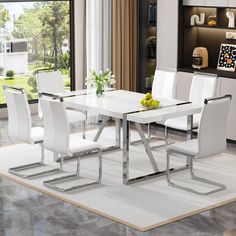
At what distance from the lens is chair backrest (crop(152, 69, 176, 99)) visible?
28.7ft

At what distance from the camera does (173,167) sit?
314 inches

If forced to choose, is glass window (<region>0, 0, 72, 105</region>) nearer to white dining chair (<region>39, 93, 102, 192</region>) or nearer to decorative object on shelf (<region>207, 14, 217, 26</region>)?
decorative object on shelf (<region>207, 14, 217, 26</region>)

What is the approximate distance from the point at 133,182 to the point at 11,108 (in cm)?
159

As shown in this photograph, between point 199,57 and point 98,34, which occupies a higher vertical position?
point 98,34

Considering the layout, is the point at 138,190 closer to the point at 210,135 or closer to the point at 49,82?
the point at 210,135

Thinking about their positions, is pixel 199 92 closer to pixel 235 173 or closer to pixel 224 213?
pixel 235 173

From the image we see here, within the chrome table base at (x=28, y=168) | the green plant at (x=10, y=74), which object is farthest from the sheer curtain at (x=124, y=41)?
the chrome table base at (x=28, y=168)

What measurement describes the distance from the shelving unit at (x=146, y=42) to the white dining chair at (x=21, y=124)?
2.93 metres

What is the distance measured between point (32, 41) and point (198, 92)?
339cm

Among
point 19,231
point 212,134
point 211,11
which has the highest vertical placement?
point 211,11

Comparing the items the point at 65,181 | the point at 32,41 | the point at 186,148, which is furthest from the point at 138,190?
the point at 32,41

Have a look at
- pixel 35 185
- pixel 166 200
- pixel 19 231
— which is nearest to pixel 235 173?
pixel 166 200

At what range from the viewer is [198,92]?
856cm

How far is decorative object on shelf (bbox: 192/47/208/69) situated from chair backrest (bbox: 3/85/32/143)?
306cm
